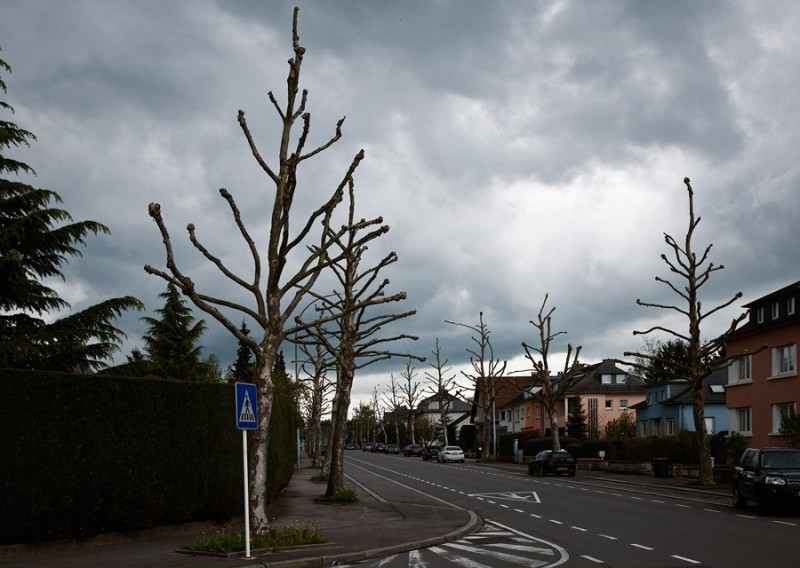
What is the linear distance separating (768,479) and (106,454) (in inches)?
622

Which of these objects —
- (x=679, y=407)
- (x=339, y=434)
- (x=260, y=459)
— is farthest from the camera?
(x=679, y=407)

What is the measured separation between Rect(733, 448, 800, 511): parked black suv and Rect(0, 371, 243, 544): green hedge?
1299cm

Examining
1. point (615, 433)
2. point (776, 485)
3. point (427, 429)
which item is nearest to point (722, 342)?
point (776, 485)

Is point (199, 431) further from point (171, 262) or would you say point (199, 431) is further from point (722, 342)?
point (722, 342)

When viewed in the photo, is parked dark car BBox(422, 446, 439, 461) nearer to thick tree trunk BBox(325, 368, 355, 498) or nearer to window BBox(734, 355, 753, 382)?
window BBox(734, 355, 753, 382)

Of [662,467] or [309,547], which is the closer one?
[309,547]

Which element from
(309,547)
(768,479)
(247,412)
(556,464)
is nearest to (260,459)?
(247,412)

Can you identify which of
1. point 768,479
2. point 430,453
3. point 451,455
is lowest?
point 430,453

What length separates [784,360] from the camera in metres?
40.9

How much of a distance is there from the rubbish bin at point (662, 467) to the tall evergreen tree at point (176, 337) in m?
23.3

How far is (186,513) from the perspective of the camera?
17.8 meters

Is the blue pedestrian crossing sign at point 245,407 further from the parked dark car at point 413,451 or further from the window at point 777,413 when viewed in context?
the parked dark car at point 413,451

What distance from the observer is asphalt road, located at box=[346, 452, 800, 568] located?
46.4 feet

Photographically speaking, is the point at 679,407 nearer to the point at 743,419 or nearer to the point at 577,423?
the point at 577,423
